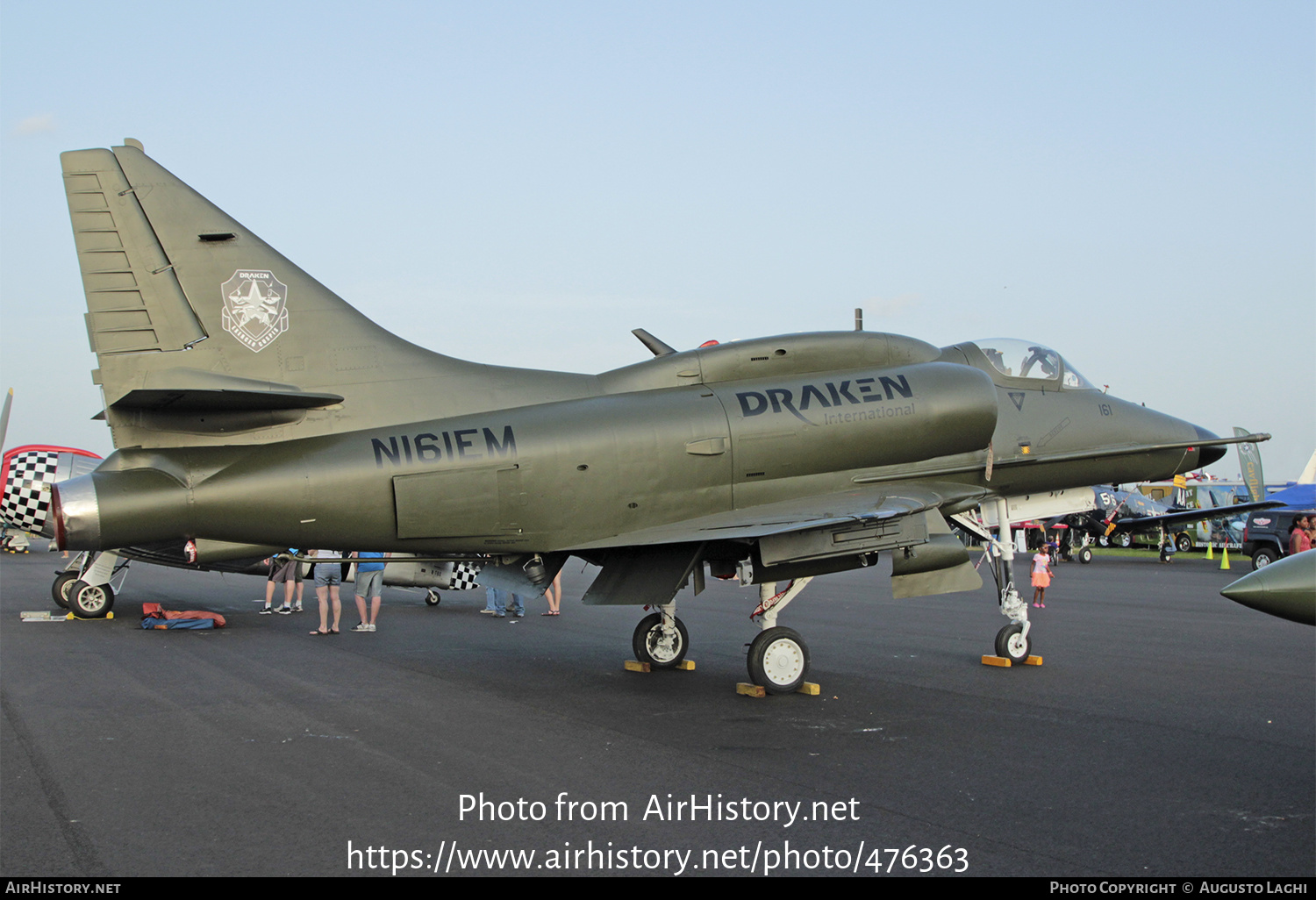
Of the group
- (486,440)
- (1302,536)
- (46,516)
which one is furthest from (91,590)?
(1302,536)

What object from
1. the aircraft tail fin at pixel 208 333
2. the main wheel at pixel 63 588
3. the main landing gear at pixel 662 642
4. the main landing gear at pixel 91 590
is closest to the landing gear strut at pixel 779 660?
the main landing gear at pixel 662 642

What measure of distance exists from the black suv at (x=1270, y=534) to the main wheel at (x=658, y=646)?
24.3 m

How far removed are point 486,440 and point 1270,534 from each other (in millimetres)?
28637

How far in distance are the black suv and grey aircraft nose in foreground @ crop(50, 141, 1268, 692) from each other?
2285cm

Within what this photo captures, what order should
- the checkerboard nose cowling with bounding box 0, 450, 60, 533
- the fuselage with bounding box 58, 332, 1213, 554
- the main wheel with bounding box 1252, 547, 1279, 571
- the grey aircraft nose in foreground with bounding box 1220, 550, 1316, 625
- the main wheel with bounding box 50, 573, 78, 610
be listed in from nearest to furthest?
the grey aircraft nose in foreground with bounding box 1220, 550, 1316, 625
the fuselage with bounding box 58, 332, 1213, 554
the checkerboard nose cowling with bounding box 0, 450, 60, 533
the main wheel with bounding box 50, 573, 78, 610
the main wheel with bounding box 1252, 547, 1279, 571

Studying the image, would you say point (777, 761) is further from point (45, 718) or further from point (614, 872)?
point (45, 718)

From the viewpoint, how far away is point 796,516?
910 cm

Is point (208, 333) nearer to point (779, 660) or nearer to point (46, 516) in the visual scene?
point (779, 660)

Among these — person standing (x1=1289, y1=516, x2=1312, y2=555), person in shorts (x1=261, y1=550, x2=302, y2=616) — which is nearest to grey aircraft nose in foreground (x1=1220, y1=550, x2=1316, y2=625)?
person in shorts (x1=261, y1=550, x2=302, y2=616)

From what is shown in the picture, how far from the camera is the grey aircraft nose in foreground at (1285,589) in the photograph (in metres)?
6.09

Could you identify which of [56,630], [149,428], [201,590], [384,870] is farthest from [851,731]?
[201,590]

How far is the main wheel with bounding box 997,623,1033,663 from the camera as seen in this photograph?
11.5 m

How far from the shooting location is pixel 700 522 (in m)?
9.29

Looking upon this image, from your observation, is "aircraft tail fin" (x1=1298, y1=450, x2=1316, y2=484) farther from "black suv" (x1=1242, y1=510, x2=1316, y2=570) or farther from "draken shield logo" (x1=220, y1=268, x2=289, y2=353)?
"black suv" (x1=1242, y1=510, x2=1316, y2=570)
